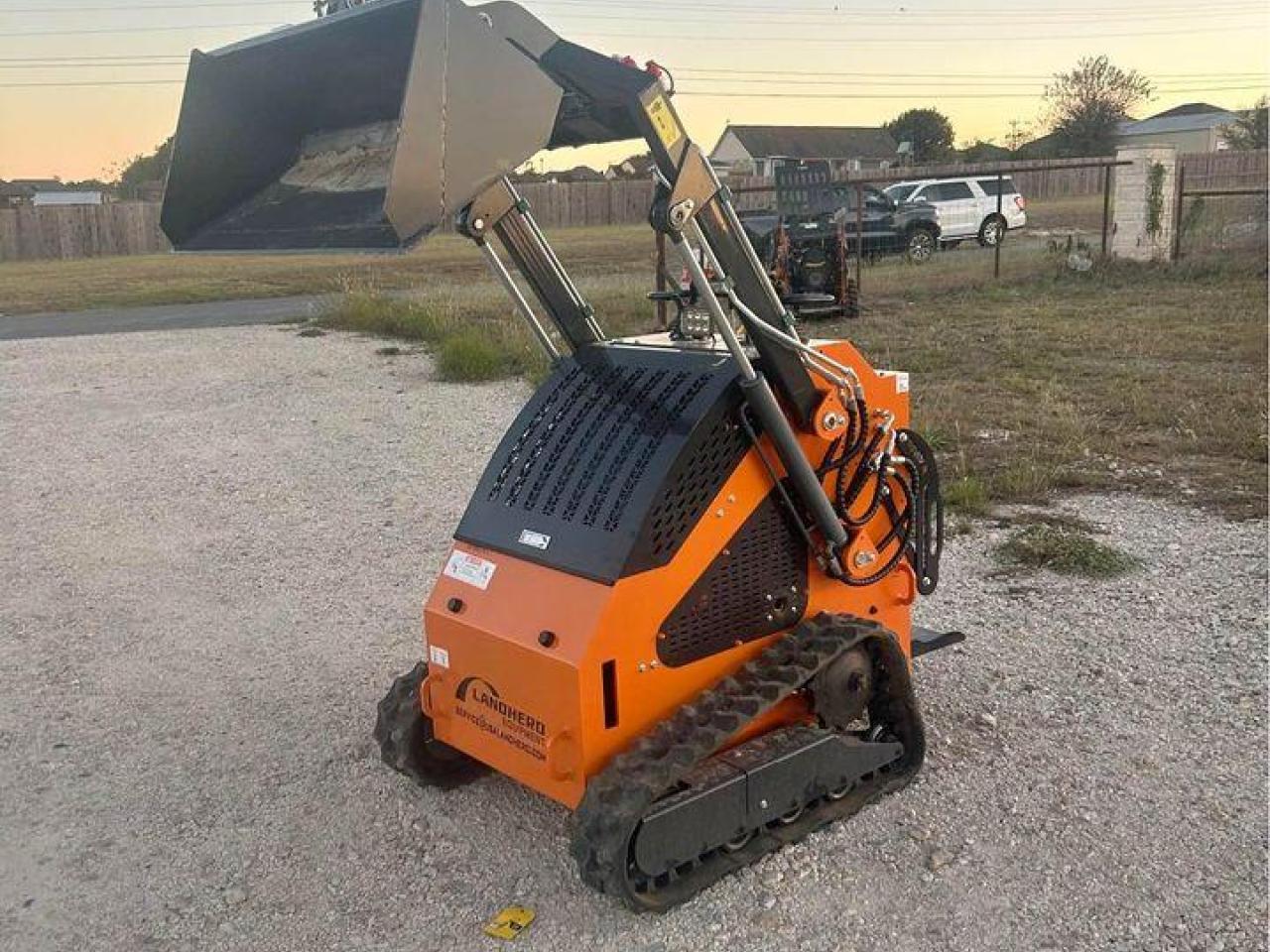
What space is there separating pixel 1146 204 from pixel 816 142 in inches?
2151

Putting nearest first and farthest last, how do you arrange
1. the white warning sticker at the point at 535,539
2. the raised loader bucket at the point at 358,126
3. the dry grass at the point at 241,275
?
the raised loader bucket at the point at 358,126
the white warning sticker at the point at 535,539
the dry grass at the point at 241,275

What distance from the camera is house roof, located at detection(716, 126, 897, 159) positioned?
7019 centimetres

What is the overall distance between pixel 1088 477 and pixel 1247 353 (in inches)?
189

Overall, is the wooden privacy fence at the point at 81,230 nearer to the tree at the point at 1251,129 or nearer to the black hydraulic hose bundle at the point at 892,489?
the tree at the point at 1251,129

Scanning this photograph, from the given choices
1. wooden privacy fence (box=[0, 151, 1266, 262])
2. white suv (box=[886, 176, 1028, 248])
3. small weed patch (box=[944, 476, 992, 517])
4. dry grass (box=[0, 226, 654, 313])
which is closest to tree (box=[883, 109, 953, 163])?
wooden privacy fence (box=[0, 151, 1266, 262])

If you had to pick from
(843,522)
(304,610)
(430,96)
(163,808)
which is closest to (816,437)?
(843,522)

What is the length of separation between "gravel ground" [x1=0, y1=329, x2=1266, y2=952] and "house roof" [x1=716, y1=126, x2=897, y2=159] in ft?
215

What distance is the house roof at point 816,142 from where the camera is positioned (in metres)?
70.2

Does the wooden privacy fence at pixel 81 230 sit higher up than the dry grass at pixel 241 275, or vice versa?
the wooden privacy fence at pixel 81 230

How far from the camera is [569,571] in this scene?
3492 mm

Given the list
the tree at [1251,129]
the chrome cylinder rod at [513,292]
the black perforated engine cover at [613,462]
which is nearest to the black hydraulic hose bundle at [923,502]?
the black perforated engine cover at [613,462]

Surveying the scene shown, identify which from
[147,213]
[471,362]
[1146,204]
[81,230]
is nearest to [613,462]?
[471,362]

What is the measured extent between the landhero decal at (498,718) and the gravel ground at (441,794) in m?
0.35

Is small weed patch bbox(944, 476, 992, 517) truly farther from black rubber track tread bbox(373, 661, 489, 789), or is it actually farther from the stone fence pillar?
the stone fence pillar
